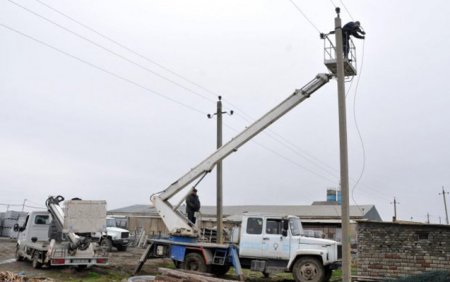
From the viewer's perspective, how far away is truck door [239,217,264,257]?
1598 centimetres

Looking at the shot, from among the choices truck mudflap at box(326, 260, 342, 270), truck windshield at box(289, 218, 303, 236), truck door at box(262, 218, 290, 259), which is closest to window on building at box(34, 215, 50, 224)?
truck door at box(262, 218, 290, 259)

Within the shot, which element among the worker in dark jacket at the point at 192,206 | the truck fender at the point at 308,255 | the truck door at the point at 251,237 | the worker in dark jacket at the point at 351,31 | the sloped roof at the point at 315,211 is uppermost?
the worker in dark jacket at the point at 351,31

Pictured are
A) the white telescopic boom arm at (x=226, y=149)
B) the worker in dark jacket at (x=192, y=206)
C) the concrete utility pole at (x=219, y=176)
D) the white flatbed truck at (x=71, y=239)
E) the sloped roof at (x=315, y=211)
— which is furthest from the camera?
the sloped roof at (x=315, y=211)

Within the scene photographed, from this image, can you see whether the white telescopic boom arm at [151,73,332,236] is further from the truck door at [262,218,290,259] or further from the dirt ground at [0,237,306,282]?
the truck door at [262,218,290,259]

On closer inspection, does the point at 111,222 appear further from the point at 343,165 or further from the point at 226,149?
the point at 343,165

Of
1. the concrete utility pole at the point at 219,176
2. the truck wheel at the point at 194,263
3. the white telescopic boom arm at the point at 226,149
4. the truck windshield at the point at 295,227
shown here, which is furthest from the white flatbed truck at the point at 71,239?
the truck windshield at the point at 295,227

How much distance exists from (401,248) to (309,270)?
331cm

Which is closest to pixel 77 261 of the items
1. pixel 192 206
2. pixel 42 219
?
pixel 42 219

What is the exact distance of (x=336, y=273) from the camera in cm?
2008

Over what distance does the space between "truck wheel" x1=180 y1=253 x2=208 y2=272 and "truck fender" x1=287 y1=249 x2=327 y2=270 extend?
2.94 meters

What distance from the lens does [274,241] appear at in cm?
1581

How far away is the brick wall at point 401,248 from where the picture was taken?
1549 centimetres

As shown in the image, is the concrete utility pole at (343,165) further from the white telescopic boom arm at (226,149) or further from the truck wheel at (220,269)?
the truck wheel at (220,269)

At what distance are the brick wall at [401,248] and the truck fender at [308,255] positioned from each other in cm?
176
